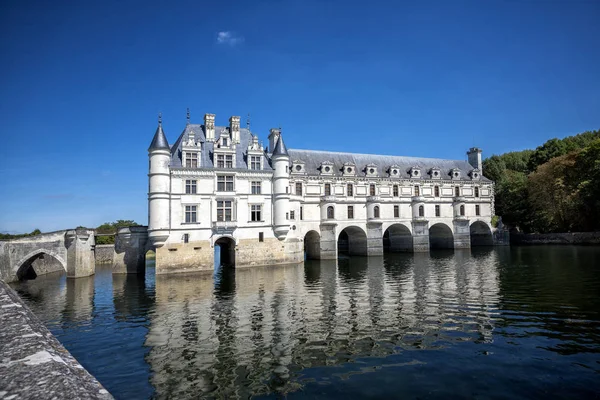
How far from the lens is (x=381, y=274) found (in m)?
28.0

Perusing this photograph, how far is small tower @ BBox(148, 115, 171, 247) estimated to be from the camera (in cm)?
3111

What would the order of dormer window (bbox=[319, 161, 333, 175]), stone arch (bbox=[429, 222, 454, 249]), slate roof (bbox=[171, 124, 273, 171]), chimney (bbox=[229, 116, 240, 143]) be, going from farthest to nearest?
stone arch (bbox=[429, 222, 454, 249]) < dormer window (bbox=[319, 161, 333, 175]) < chimney (bbox=[229, 116, 240, 143]) < slate roof (bbox=[171, 124, 273, 171])

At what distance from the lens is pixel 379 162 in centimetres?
4859

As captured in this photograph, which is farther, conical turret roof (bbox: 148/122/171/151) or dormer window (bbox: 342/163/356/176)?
dormer window (bbox: 342/163/356/176)

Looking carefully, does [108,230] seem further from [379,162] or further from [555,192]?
[555,192]

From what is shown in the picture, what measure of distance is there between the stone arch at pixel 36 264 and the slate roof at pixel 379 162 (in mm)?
25562

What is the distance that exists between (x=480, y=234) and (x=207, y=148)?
41.3 meters

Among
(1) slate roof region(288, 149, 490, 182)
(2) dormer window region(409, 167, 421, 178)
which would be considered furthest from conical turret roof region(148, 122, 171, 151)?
(2) dormer window region(409, 167, 421, 178)

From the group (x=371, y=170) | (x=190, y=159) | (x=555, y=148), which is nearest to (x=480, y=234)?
(x=371, y=170)

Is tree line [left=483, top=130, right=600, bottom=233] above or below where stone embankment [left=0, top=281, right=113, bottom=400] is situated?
above

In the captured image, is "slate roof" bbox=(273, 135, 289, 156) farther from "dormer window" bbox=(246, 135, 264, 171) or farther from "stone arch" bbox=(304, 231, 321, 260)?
"stone arch" bbox=(304, 231, 321, 260)

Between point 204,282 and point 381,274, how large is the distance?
44.7ft

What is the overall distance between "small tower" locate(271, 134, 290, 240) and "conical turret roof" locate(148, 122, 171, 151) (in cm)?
1029

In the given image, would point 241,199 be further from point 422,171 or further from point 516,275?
point 422,171
